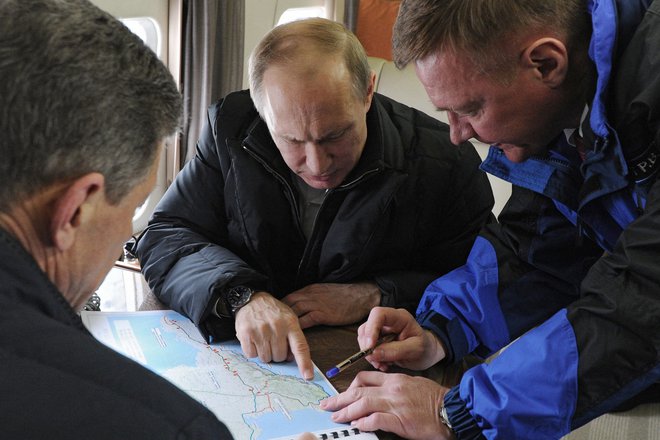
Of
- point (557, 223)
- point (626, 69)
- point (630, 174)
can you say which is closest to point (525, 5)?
point (626, 69)

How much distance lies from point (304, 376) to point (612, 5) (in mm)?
939

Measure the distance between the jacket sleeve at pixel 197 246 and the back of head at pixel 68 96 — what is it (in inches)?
32.5

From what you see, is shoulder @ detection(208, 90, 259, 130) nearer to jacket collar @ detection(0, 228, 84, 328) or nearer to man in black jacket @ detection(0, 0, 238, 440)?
man in black jacket @ detection(0, 0, 238, 440)

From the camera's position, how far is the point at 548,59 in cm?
137

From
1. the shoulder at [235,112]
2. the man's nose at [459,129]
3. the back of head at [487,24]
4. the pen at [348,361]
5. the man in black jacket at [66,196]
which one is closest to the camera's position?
the man in black jacket at [66,196]

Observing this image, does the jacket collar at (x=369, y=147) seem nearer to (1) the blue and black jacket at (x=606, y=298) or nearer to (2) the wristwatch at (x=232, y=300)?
(2) the wristwatch at (x=232, y=300)

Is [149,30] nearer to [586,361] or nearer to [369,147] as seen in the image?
[369,147]

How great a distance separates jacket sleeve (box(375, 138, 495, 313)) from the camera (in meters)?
1.99

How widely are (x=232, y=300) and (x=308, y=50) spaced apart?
2.18ft

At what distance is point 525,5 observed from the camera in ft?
4.40

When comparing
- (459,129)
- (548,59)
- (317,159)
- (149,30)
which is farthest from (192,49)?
(548,59)

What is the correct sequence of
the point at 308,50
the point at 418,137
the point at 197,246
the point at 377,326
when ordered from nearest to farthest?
1. the point at 377,326
2. the point at 308,50
3. the point at 197,246
4. the point at 418,137

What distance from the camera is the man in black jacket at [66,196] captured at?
711mm

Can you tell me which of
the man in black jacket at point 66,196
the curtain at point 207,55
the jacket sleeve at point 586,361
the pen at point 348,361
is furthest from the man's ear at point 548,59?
the curtain at point 207,55
